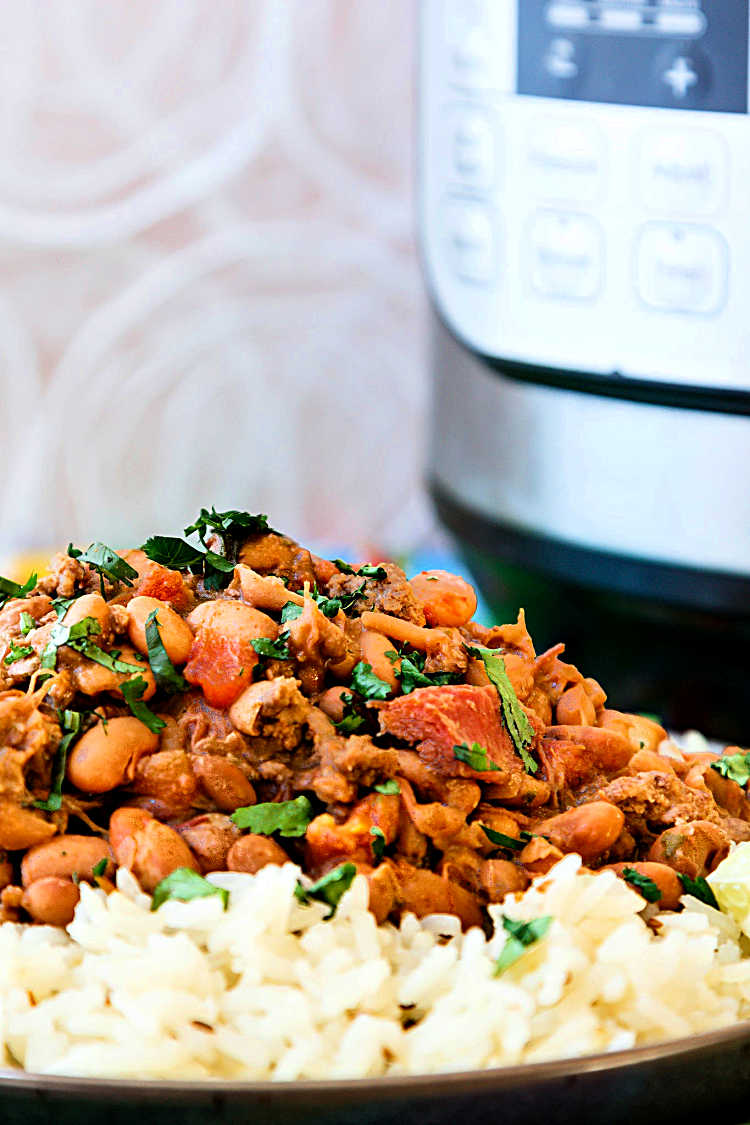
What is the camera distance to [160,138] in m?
3.34

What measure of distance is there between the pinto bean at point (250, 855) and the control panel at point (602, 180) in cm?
99

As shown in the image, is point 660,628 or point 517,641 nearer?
point 517,641

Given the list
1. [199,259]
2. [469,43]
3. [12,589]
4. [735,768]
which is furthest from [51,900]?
[199,259]

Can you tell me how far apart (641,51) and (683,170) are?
145 mm

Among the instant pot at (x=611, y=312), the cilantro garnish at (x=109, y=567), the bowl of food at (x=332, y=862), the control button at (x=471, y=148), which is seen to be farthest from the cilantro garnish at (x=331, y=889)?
the control button at (x=471, y=148)

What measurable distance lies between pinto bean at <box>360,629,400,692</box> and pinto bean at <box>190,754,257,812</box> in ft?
0.45

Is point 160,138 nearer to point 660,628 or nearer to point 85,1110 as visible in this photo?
point 660,628

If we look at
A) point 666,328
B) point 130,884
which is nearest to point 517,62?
point 666,328

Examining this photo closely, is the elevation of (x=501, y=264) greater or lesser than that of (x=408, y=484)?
greater

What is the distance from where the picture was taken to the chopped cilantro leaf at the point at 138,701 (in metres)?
1.16

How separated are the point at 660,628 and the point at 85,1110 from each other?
47.3 inches

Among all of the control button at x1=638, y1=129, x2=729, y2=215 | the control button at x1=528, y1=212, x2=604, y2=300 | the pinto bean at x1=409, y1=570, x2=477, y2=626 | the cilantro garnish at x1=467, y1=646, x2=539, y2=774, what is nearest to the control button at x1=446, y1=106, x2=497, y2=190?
the control button at x1=528, y1=212, x2=604, y2=300

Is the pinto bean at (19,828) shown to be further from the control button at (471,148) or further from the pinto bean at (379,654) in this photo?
the control button at (471,148)

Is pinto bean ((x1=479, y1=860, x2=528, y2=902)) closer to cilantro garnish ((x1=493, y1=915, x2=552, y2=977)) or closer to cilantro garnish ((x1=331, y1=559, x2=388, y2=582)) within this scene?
cilantro garnish ((x1=493, y1=915, x2=552, y2=977))
